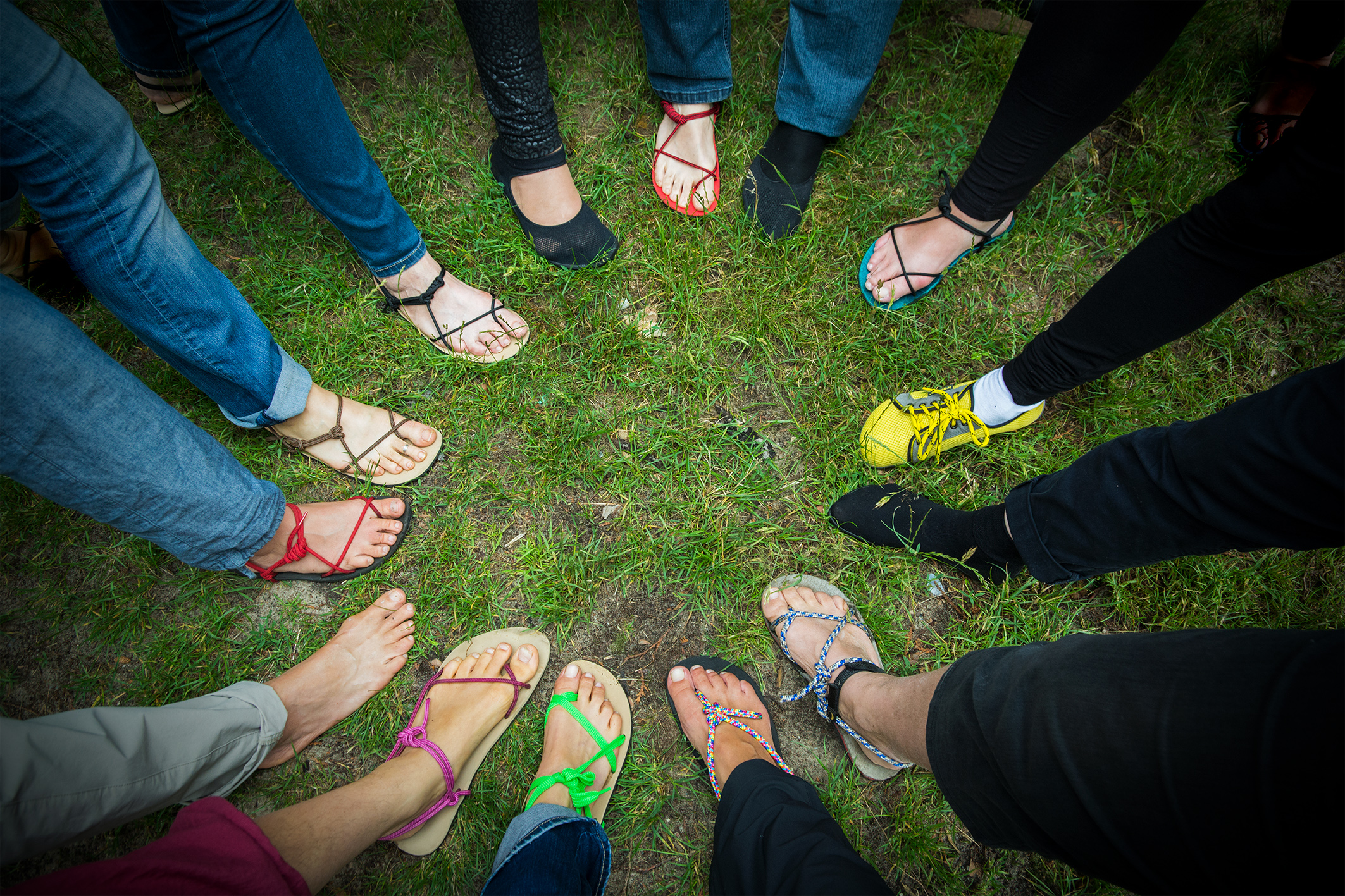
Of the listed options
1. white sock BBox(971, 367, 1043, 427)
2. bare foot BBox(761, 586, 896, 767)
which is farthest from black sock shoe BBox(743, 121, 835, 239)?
bare foot BBox(761, 586, 896, 767)

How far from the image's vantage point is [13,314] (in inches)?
37.5

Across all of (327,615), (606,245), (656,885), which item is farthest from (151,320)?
(656,885)

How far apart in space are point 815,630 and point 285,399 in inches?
69.7

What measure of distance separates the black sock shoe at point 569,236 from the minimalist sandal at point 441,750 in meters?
1.33

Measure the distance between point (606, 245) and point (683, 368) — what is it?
552 millimetres

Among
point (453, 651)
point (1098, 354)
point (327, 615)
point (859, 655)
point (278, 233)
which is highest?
point (278, 233)

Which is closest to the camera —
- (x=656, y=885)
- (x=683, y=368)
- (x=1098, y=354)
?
(x=1098, y=354)

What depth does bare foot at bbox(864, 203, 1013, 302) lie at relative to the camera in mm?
2014

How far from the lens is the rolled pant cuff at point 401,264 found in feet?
6.01

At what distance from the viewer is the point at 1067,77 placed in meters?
1.39

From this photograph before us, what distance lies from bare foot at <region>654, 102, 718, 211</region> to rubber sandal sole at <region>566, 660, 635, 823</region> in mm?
1708

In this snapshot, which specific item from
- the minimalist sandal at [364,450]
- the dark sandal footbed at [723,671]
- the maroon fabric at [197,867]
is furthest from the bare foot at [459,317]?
the maroon fabric at [197,867]

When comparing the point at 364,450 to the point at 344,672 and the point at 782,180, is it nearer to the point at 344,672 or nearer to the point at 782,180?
the point at 344,672

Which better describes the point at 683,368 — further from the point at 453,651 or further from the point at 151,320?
the point at 151,320
